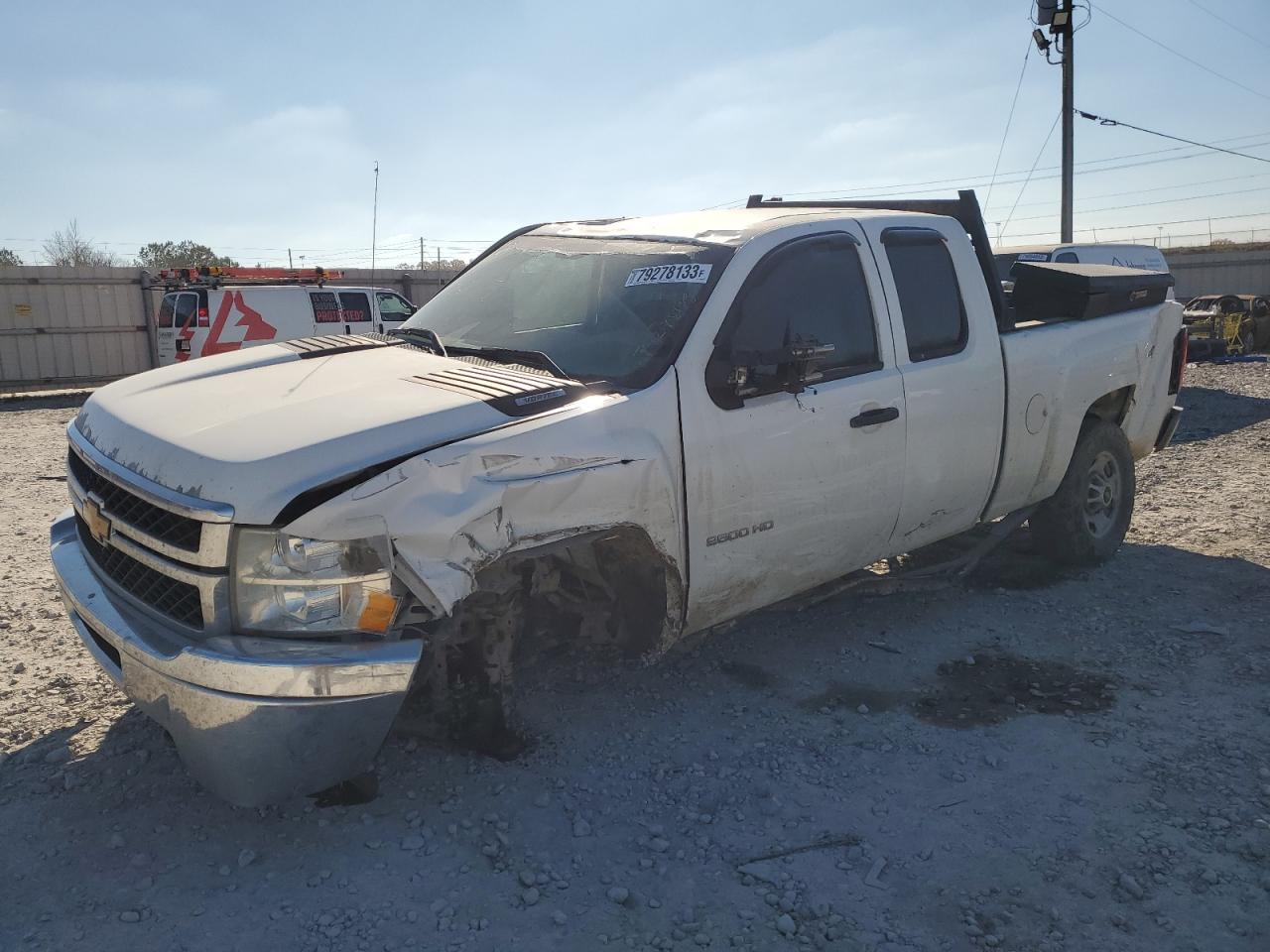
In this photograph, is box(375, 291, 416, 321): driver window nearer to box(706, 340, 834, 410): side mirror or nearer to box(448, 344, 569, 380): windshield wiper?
box(448, 344, 569, 380): windshield wiper

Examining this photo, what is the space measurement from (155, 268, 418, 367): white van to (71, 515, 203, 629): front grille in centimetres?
1290

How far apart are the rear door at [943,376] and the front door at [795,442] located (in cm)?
13

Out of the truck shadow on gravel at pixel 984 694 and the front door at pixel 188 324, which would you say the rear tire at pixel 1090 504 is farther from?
the front door at pixel 188 324

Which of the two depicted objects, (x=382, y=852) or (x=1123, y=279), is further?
(x=1123, y=279)

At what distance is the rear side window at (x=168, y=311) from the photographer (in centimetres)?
1598

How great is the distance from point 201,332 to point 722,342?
1462cm

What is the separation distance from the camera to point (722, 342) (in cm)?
356

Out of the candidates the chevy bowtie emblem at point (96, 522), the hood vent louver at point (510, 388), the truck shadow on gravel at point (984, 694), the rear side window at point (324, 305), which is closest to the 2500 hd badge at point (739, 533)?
the hood vent louver at point (510, 388)

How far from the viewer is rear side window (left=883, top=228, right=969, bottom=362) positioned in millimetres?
4336

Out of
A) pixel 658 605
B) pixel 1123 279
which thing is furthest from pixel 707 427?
pixel 1123 279

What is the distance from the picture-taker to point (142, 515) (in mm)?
2910

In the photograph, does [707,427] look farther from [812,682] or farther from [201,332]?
[201,332]

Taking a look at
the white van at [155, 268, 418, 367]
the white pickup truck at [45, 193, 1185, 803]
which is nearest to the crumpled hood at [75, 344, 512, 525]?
the white pickup truck at [45, 193, 1185, 803]

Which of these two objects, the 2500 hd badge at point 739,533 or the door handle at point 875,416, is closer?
the 2500 hd badge at point 739,533
